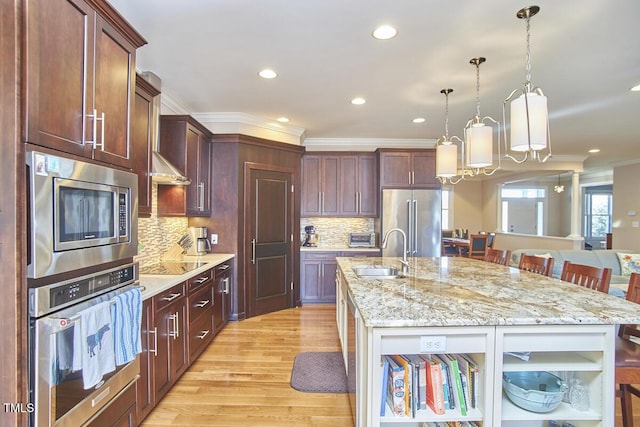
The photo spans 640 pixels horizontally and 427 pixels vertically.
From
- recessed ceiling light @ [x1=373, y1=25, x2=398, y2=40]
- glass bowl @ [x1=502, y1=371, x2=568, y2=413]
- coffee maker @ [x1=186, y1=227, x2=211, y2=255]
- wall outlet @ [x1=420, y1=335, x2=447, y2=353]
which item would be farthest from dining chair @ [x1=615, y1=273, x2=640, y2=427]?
Answer: coffee maker @ [x1=186, y1=227, x2=211, y2=255]

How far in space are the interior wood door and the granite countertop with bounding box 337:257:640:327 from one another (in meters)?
1.98

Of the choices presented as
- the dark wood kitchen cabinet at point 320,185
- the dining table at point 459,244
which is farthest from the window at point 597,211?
the dark wood kitchen cabinet at point 320,185

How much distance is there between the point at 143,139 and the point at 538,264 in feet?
11.4

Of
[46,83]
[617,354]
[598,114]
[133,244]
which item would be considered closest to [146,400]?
[133,244]

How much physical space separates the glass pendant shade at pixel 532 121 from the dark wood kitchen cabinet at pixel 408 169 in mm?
2970

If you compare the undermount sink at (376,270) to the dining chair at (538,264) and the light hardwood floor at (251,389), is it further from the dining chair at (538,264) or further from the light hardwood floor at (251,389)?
the dining chair at (538,264)

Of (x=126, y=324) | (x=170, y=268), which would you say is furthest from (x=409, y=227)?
(x=126, y=324)

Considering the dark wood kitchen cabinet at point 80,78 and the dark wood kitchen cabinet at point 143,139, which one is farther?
the dark wood kitchen cabinet at point 143,139

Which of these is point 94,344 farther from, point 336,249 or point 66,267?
point 336,249

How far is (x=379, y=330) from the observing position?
1432mm

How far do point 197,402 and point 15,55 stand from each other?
2.26 meters

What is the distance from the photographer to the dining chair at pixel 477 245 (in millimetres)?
7539

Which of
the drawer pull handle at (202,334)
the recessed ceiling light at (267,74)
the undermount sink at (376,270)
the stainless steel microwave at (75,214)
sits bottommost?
the drawer pull handle at (202,334)

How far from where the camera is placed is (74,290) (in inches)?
51.8
